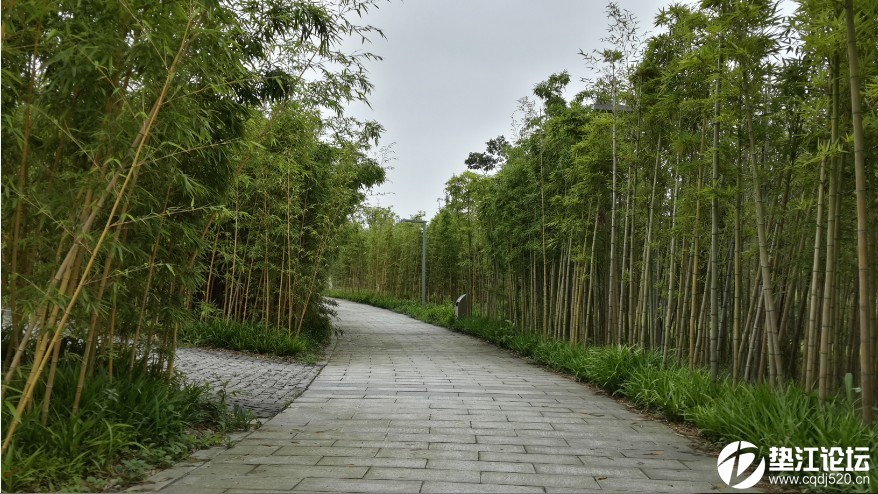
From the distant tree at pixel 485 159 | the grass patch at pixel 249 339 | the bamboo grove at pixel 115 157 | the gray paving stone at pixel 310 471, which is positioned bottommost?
the gray paving stone at pixel 310 471

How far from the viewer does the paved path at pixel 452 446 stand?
2.74 m

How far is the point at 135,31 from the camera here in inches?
109

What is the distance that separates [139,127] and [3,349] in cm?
140

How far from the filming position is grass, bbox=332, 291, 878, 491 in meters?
2.93

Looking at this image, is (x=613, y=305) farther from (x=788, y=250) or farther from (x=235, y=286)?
(x=235, y=286)

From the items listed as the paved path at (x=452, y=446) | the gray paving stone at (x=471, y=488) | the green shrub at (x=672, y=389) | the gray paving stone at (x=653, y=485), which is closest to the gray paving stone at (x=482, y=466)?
the paved path at (x=452, y=446)

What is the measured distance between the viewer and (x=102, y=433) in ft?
9.39

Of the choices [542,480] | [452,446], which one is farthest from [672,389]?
[542,480]

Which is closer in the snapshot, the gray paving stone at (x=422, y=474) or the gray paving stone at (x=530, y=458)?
the gray paving stone at (x=422, y=474)

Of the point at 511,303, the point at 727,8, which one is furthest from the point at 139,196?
the point at 511,303

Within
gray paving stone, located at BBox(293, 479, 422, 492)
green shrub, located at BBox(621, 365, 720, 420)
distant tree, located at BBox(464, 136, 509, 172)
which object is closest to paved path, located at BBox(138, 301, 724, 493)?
gray paving stone, located at BBox(293, 479, 422, 492)

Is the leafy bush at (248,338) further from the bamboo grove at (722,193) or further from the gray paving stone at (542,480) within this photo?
the gray paving stone at (542,480)

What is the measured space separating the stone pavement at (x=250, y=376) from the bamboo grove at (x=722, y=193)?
336cm

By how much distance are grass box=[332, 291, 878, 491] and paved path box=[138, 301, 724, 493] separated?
0.67 feet
